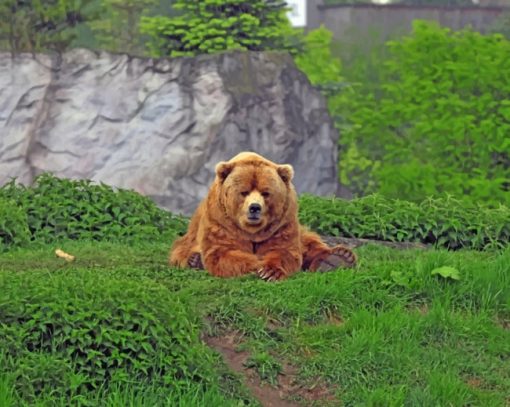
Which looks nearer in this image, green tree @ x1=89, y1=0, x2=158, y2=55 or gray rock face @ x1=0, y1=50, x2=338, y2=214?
gray rock face @ x1=0, y1=50, x2=338, y2=214

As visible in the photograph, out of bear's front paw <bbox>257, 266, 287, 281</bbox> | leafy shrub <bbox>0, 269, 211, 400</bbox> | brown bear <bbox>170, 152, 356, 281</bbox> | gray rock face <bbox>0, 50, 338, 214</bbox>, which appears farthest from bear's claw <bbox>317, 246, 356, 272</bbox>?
gray rock face <bbox>0, 50, 338, 214</bbox>

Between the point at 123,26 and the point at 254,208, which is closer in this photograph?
the point at 254,208

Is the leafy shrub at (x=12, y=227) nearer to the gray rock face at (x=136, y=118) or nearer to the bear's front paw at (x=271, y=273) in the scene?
the bear's front paw at (x=271, y=273)

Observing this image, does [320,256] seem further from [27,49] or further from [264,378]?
[27,49]

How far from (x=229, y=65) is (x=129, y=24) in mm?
9585

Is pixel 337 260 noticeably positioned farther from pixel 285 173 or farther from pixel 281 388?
pixel 281 388

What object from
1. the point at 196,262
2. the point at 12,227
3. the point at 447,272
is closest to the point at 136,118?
the point at 12,227

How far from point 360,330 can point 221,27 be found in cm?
1026

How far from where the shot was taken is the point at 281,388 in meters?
5.98

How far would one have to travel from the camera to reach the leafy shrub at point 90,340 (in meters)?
5.49

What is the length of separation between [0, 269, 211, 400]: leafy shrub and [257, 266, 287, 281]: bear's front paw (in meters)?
1.30

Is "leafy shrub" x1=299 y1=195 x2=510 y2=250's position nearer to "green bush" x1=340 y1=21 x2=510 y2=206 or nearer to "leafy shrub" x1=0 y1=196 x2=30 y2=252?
"leafy shrub" x1=0 y1=196 x2=30 y2=252

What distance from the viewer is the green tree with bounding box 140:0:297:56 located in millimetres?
16109

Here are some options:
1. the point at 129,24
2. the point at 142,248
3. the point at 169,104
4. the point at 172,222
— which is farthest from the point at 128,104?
the point at 129,24
